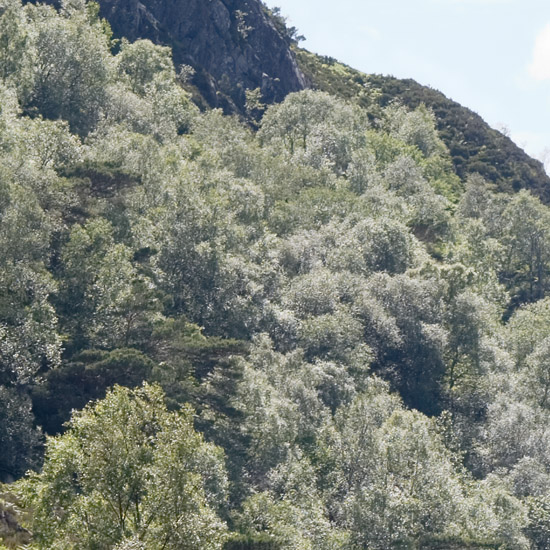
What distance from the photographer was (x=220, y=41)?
149m

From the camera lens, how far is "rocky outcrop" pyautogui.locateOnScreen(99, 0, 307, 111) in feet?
457

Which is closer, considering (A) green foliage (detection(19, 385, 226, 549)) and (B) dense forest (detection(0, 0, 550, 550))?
(A) green foliage (detection(19, 385, 226, 549))

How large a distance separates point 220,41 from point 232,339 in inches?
3784

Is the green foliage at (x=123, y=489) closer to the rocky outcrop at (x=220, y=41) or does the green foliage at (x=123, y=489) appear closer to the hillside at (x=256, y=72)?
the hillside at (x=256, y=72)

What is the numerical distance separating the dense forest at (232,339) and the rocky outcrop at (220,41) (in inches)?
900

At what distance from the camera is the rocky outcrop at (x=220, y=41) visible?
139375 mm

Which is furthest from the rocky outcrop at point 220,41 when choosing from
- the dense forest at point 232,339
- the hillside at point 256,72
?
the dense forest at point 232,339

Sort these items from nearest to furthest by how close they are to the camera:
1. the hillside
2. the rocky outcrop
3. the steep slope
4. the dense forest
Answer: the dense forest < the rocky outcrop < the hillside < the steep slope

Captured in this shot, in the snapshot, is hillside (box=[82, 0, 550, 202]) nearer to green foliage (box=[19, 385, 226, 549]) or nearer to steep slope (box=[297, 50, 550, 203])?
steep slope (box=[297, 50, 550, 203])

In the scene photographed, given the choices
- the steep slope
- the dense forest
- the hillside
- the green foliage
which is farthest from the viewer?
the steep slope

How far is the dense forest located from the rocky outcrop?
22870mm

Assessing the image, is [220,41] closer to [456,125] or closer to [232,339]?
[456,125]

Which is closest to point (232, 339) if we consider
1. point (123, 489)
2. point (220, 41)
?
point (123, 489)

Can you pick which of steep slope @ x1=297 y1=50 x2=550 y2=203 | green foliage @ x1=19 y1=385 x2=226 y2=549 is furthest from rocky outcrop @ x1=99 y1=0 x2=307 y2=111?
green foliage @ x1=19 y1=385 x2=226 y2=549
